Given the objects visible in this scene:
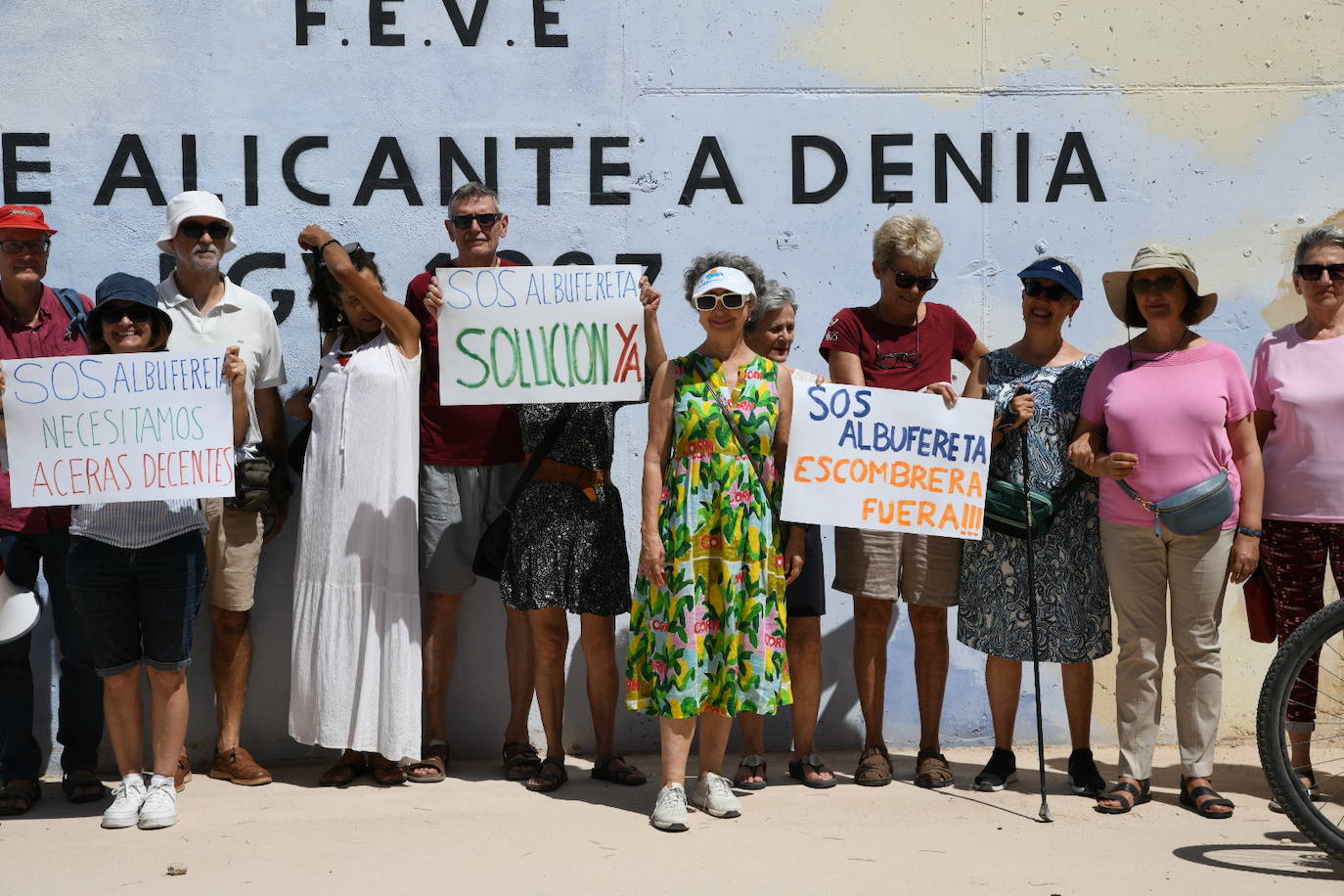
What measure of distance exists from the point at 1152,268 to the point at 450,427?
8.92 feet

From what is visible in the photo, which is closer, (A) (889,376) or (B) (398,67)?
(A) (889,376)

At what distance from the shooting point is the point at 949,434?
527 cm

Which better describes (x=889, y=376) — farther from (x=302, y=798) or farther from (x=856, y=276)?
(x=302, y=798)

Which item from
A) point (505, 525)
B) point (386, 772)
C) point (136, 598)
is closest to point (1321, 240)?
point (505, 525)

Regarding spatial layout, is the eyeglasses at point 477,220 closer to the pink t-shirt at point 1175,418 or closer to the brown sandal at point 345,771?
the brown sandal at point 345,771

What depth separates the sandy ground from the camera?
4426 millimetres

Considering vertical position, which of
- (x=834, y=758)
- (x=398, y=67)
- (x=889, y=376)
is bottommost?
(x=834, y=758)

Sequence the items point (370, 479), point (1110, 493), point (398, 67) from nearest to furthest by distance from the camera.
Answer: point (1110, 493) < point (370, 479) < point (398, 67)

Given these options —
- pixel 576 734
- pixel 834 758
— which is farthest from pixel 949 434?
pixel 576 734

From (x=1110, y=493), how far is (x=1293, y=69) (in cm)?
→ 246

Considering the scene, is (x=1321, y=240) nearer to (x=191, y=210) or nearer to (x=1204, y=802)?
(x=1204, y=802)

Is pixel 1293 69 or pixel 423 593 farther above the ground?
pixel 1293 69

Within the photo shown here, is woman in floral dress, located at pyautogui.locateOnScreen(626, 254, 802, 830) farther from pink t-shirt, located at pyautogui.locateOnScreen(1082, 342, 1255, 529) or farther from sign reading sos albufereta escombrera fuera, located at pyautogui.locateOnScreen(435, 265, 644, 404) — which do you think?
pink t-shirt, located at pyautogui.locateOnScreen(1082, 342, 1255, 529)

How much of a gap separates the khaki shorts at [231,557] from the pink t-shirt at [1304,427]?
389 centimetres
